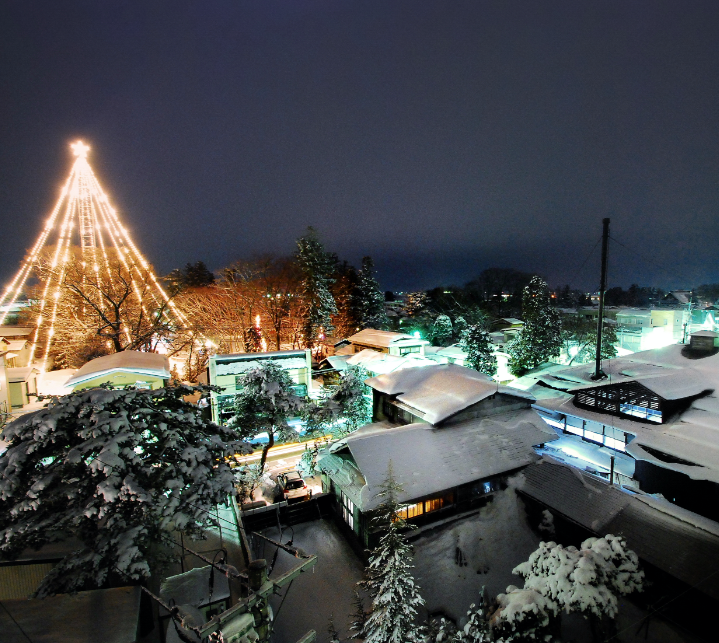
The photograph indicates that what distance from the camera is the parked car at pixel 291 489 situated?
45.7 ft

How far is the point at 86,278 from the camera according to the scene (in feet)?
68.8

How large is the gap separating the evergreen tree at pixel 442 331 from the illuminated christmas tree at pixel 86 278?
27354 mm

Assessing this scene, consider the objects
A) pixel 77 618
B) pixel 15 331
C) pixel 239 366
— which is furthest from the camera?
pixel 15 331

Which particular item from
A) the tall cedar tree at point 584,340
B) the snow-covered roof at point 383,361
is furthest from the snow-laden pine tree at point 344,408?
the tall cedar tree at point 584,340

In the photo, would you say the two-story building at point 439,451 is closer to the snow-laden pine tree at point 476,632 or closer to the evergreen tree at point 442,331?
the snow-laden pine tree at point 476,632

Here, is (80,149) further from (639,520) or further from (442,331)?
(442,331)

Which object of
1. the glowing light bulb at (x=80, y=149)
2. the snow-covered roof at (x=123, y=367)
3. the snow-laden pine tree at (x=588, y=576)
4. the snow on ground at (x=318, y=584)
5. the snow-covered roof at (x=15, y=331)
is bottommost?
the snow on ground at (x=318, y=584)

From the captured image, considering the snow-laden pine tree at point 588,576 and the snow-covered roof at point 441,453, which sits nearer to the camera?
the snow-laden pine tree at point 588,576

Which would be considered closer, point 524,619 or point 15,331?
point 524,619

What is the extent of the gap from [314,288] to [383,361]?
1279 centimetres

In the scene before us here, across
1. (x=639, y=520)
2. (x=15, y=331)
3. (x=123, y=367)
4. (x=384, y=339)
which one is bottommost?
(x=639, y=520)

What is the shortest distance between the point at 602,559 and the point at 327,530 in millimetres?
8901

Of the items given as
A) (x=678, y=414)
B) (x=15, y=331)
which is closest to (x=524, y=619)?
(x=678, y=414)

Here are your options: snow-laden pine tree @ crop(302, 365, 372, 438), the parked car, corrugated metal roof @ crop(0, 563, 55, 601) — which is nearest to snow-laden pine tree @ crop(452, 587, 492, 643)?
corrugated metal roof @ crop(0, 563, 55, 601)
